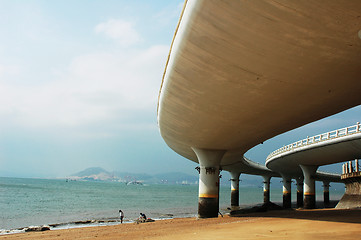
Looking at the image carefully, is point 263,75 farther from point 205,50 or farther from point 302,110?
point 302,110

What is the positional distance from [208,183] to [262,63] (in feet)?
60.1

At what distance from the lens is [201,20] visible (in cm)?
880

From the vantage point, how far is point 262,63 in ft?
35.6

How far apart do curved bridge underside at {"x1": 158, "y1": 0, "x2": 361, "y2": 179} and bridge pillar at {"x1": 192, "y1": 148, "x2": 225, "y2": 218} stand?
9630mm

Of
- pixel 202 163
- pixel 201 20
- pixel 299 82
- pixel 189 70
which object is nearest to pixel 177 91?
pixel 189 70

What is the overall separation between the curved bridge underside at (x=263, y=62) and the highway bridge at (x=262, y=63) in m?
0.02

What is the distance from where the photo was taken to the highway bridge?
8.19 meters

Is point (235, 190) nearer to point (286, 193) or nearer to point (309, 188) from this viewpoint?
point (286, 193)

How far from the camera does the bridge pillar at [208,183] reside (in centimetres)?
2686

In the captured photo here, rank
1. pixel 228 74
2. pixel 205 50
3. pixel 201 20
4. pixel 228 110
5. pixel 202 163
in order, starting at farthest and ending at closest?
pixel 202 163
pixel 228 110
pixel 228 74
pixel 205 50
pixel 201 20

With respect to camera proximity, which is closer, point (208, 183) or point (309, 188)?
point (208, 183)

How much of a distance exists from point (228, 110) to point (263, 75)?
495 cm

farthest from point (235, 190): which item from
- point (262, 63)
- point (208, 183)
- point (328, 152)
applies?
point (262, 63)

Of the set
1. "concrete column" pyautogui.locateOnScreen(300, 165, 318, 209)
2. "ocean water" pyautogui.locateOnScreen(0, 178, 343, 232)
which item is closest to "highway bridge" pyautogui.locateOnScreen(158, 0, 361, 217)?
"ocean water" pyautogui.locateOnScreen(0, 178, 343, 232)
